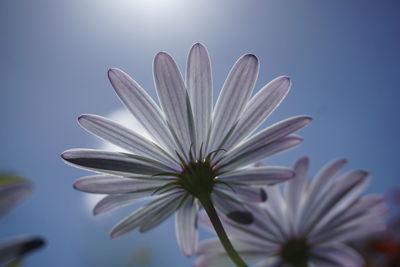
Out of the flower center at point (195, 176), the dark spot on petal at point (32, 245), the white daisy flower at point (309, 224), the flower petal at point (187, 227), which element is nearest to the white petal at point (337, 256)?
the white daisy flower at point (309, 224)

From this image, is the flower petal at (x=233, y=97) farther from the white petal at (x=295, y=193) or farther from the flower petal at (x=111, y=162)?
the white petal at (x=295, y=193)

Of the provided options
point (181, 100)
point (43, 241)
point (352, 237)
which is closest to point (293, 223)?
point (352, 237)

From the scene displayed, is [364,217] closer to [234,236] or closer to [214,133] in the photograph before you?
[234,236]

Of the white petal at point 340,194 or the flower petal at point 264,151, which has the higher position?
the flower petal at point 264,151

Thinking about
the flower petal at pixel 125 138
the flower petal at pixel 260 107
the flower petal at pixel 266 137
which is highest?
the flower petal at pixel 125 138

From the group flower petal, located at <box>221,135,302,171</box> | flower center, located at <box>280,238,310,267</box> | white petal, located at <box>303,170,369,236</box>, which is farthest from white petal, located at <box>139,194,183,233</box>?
white petal, located at <box>303,170,369,236</box>

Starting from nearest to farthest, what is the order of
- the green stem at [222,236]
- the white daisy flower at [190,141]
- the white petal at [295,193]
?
the green stem at [222,236] < the white daisy flower at [190,141] < the white petal at [295,193]

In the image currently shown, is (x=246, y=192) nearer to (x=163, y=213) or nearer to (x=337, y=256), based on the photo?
(x=163, y=213)
